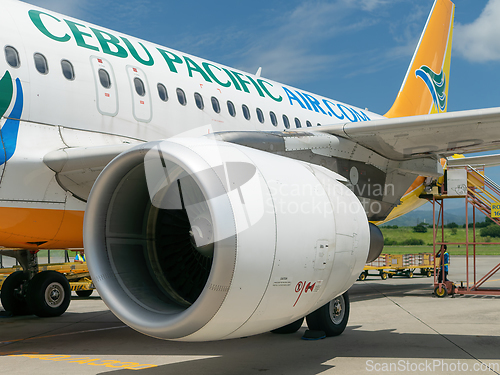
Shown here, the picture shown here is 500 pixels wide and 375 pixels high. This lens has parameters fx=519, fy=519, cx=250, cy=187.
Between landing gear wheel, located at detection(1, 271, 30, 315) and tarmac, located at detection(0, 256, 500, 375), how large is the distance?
28.9 inches

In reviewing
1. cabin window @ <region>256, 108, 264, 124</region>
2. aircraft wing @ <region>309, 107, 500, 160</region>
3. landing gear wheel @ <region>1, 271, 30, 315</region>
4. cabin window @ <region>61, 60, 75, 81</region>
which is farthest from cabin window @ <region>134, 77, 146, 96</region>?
landing gear wheel @ <region>1, 271, 30, 315</region>

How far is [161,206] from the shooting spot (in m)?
4.64

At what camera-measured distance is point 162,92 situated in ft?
23.8

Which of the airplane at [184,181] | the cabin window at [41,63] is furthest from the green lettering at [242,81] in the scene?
the cabin window at [41,63]

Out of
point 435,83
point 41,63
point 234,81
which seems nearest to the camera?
point 41,63

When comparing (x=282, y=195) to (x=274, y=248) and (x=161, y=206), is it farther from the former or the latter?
(x=161, y=206)

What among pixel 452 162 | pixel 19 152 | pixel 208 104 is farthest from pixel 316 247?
pixel 452 162

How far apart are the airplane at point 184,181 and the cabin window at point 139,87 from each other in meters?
0.02

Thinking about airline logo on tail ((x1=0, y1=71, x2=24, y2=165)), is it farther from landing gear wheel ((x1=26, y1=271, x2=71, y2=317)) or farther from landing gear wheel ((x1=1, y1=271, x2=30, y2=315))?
landing gear wheel ((x1=1, y1=271, x2=30, y2=315))

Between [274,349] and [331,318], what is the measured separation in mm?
1091

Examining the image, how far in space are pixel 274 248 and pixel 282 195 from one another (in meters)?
0.43

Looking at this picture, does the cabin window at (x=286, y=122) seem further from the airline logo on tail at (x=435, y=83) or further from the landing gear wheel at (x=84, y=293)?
the landing gear wheel at (x=84, y=293)

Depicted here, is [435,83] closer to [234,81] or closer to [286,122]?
[286,122]

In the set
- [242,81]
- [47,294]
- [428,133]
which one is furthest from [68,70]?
[47,294]
